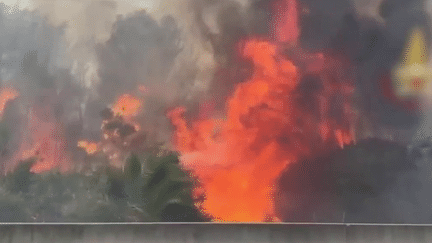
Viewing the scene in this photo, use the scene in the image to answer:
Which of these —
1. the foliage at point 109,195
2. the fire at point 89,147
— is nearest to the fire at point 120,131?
the fire at point 89,147

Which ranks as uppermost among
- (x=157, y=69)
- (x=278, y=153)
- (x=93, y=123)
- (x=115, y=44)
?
(x=115, y=44)

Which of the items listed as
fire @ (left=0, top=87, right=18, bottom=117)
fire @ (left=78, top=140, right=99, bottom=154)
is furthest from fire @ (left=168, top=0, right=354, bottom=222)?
fire @ (left=0, top=87, right=18, bottom=117)

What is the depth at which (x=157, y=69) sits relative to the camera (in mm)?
2928

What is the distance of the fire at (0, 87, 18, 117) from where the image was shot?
295 centimetres

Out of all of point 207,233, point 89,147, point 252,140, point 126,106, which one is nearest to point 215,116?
point 252,140

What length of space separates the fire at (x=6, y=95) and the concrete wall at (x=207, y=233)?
3.42ft

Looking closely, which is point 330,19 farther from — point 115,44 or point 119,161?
point 119,161

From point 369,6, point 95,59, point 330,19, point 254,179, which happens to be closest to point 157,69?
point 95,59

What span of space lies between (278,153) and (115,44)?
1.65m

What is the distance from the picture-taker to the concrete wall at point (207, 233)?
2879 millimetres

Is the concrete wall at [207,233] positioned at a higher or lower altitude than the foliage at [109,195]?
lower

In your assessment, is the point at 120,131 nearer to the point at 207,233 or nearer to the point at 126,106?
the point at 126,106

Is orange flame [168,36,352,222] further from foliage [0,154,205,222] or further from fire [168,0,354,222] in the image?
foliage [0,154,205,222]

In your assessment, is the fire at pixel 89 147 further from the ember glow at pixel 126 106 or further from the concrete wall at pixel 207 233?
the concrete wall at pixel 207 233
